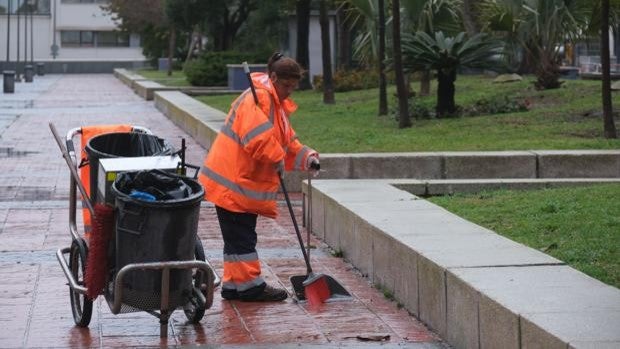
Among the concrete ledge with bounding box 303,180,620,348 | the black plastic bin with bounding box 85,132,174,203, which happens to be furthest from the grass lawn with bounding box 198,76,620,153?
the black plastic bin with bounding box 85,132,174,203

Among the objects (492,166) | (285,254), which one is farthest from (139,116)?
(285,254)

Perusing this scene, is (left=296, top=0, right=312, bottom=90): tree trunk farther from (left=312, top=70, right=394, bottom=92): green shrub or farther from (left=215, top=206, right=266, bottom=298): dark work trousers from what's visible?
(left=215, top=206, right=266, bottom=298): dark work trousers

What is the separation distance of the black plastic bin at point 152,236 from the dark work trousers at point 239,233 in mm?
1151

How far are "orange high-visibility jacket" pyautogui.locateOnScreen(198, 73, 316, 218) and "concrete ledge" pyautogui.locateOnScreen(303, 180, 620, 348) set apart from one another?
938 mm

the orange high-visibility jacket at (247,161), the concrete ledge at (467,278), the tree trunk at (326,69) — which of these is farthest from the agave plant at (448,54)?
the orange high-visibility jacket at (247,161)

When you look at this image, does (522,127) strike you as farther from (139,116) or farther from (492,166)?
(139,116)

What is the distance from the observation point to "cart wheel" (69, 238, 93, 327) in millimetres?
7613

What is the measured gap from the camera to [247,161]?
829cm

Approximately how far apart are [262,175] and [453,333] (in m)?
1.85

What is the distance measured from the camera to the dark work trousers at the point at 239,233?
27.7ft

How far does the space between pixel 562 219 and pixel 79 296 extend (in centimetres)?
366

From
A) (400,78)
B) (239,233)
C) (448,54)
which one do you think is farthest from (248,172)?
(448,54)

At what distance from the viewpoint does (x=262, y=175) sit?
27.5 feet

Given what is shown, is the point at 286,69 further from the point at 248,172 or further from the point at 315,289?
the point at 315,289
